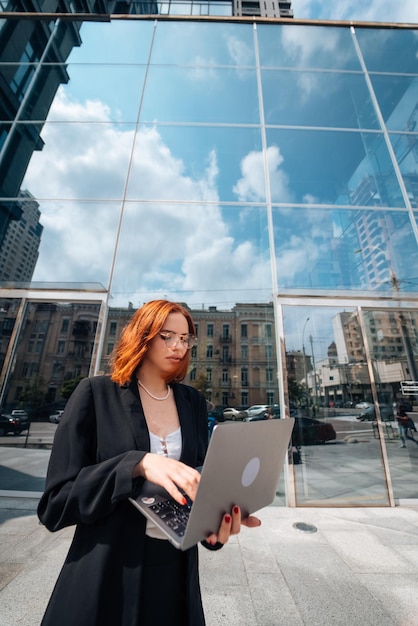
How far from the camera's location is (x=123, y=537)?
2.77 ft

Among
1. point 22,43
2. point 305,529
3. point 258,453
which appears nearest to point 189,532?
point 258,453

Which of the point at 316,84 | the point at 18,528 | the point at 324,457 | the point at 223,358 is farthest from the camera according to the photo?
the point at 316,84

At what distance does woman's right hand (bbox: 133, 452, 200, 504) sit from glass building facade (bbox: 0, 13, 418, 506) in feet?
11.4

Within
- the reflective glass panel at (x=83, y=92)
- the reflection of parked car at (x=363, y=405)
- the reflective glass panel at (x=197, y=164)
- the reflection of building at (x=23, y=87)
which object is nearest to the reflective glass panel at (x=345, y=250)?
the reflective glass panel at (x=197, y=164)

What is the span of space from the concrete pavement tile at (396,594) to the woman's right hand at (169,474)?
2388 millimetres

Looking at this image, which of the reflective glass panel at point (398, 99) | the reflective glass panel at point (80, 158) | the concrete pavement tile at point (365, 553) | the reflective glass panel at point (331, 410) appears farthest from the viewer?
the reflective glass panel at point (398, 99)

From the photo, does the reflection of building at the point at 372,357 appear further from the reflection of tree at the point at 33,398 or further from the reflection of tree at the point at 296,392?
the reflection of tree at the point at 33,398

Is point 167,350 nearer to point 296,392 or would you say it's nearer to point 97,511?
point 97,511

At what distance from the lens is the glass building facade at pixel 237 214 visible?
442 cm

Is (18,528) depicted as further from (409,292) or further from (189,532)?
(409,292)

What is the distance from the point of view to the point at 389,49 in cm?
699

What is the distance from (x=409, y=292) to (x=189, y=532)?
5.73m

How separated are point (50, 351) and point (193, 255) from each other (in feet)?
10.2

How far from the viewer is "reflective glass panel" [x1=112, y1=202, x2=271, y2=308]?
4980 millimetres
